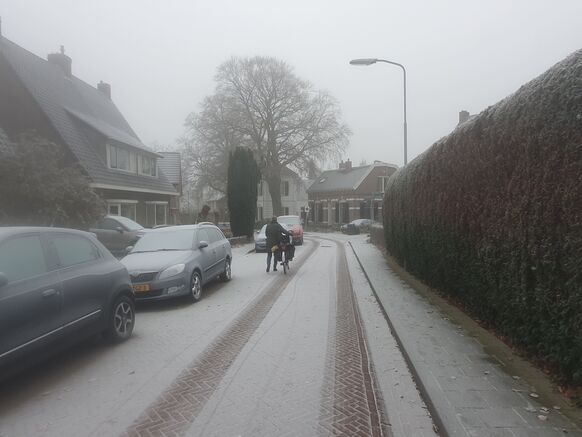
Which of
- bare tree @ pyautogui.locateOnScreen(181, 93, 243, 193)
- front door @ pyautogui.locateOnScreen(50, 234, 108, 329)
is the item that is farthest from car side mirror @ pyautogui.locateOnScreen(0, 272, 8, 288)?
bare tree @ pyautogui.locateOnScreen(181, 93, 243, 193)

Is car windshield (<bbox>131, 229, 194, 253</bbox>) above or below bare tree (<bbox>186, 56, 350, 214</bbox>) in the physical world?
below

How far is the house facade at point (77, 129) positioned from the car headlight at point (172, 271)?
38.7 ft

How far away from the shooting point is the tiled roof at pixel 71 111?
2130cm

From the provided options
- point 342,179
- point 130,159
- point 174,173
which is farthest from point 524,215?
point 342,179

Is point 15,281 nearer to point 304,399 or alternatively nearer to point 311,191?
point 304,399

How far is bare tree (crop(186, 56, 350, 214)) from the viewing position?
43.0 meters

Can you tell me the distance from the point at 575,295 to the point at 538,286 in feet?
2.12

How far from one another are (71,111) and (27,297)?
21.3 m

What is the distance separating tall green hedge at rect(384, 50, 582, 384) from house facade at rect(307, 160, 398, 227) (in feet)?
147

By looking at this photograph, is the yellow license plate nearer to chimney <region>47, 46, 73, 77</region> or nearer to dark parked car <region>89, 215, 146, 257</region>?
dark parked car <region>89, 215, 146, 257</region>

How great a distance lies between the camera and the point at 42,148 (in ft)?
43.8

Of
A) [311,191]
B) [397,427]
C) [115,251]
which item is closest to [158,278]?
[397,427]

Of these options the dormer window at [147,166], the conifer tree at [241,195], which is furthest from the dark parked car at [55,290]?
the conifer tree at [241,195]

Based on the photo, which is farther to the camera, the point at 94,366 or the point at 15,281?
the point at 94,366
